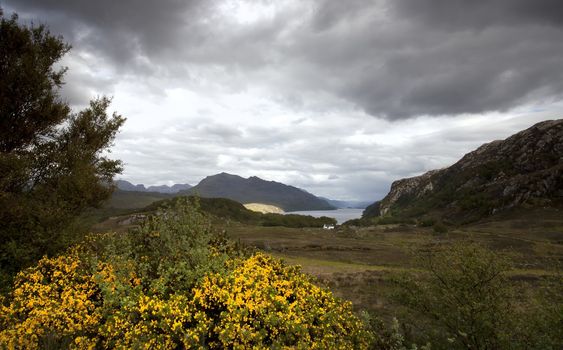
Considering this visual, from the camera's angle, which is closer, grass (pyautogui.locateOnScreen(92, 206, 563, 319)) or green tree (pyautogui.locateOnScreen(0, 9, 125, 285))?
green tree (pyautogui.locateOnScreen(0, 9, 125, 285))

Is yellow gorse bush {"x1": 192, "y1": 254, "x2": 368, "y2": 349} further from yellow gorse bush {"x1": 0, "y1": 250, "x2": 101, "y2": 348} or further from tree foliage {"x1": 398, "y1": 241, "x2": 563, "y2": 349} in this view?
tree foliage {"x1": 398, "y1": 241, "x2": 563, "y2": 349}

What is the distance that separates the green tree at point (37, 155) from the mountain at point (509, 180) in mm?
116940

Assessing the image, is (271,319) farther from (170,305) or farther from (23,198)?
(23,198)

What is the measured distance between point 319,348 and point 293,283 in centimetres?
251

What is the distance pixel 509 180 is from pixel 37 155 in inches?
5630

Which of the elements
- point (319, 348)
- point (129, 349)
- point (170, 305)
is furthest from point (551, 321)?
point (129, 349)

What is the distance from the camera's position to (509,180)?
12562 centimetres

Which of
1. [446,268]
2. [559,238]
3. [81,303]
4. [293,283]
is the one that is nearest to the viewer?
[81,303]

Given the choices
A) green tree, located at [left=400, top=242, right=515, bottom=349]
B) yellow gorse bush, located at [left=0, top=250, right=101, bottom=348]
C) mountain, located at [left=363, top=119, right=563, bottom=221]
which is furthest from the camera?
mountain, located at [left=363, top=119, right=563, bottom=221]

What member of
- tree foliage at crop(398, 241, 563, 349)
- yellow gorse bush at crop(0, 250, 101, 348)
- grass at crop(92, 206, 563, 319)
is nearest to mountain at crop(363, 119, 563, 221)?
grass at crop(92, 206, 563, 319)

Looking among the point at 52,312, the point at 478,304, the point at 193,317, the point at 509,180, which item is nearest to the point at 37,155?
the point at 52,312

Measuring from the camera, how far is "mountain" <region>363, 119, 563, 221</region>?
354 feet

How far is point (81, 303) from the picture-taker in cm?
935

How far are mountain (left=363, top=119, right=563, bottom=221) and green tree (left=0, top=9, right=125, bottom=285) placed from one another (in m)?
117
